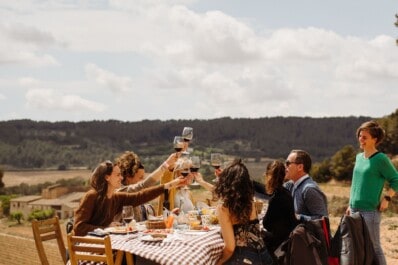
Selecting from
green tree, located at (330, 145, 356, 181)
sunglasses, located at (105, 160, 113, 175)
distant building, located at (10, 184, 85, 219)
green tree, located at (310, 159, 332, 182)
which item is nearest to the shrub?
distant building, located at (10, 184, 85, 219)

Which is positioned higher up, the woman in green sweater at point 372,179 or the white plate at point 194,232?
the woman in green sweater at point 372,179

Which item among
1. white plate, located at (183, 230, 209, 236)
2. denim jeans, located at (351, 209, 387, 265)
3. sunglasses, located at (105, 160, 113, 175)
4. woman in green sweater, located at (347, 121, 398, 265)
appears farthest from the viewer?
woman in green sweater, located at (347, 121, 398, 265)

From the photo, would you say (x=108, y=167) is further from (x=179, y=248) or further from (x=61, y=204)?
(x=61, y=204)

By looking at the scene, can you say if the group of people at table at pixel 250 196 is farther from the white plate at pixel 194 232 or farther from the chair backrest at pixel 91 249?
the chair backrest at pixel 91 249

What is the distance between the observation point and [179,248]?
4199mm

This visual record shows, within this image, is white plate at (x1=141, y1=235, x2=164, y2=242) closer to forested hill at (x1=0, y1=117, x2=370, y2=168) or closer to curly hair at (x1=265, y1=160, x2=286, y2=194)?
curly hair at (x1=265, y1=160, x2=286, y2=194)

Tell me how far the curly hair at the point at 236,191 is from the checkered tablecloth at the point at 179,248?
29 cm

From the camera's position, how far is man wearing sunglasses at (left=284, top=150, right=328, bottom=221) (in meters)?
5.16

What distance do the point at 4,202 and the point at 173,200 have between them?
9093 centimetres

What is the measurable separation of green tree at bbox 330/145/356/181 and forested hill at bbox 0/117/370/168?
135 feet

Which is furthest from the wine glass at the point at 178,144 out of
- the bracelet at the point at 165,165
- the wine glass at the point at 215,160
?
the wine glass at the point at 215,160

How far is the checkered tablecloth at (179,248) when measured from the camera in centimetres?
409

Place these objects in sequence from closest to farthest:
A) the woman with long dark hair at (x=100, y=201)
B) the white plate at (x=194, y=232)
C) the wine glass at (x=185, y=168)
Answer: the white plate at (x=194, y=232), the woman with long dark hair at (x=100, y=201), the wine glass at (x=185, y=168)

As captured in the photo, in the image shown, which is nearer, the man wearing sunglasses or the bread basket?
the bread basket
